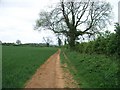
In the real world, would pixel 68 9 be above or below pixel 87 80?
above

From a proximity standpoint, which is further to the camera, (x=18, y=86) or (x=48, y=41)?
(x=48, y=41)

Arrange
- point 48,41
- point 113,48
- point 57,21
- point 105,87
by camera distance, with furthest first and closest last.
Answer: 1. point 48,41
2. point 57,21
3. point 113,48
4. point 105,87

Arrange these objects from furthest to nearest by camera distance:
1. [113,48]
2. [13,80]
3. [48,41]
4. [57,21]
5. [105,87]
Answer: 1. [48,41]
2. [57,21]
3. [113,48]
4. [13,80]
5. [105,87]

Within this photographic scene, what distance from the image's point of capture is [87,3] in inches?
2319

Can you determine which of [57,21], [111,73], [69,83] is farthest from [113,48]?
[57,21]

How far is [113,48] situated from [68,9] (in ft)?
132

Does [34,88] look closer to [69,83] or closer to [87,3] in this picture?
[69,83]

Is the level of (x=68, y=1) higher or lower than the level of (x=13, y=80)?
higher

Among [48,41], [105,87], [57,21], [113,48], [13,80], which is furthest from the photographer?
[48,41]

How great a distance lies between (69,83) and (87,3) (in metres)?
46.5

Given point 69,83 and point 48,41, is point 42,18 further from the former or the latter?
point 48,41

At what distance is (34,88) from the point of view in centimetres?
1227

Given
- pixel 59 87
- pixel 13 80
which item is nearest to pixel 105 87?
pixel 59 87

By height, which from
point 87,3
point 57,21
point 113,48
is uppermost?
point 87,3
